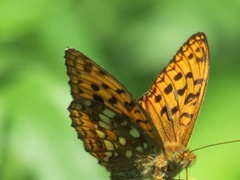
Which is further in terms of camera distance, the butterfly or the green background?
the green background

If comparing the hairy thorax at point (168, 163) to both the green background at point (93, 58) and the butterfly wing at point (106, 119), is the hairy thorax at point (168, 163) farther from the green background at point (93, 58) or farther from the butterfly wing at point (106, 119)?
A: the green background at point (93, 58)

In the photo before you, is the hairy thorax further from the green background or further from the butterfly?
the green background

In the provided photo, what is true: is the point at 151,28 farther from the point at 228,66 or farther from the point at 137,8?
the point at 228,66

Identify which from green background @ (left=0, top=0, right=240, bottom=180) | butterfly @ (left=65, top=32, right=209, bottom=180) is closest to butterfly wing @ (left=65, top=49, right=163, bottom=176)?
butterfly @ (left=65, top=32, right=209, bottom=180)

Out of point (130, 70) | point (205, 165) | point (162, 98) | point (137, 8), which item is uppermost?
point (137, 8)

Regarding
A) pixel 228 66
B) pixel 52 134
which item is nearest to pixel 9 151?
pixel 52 134

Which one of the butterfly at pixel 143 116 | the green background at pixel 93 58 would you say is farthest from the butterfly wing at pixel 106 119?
the green background at pixel 93 58
